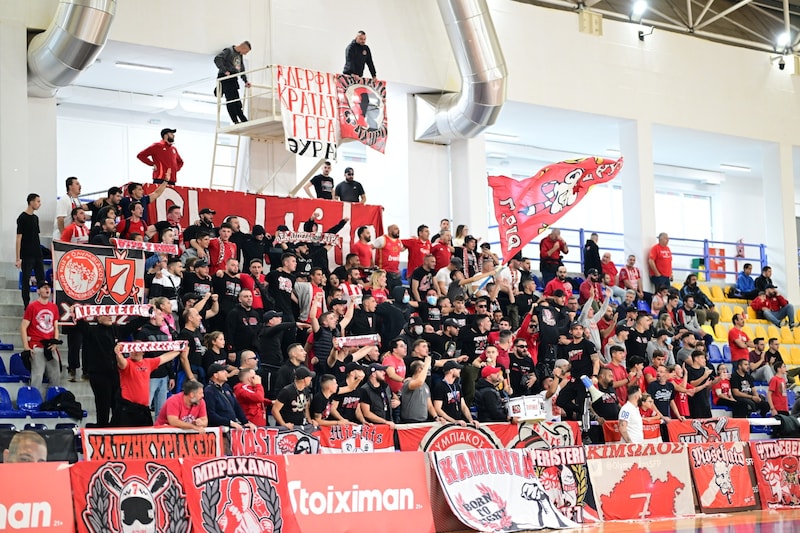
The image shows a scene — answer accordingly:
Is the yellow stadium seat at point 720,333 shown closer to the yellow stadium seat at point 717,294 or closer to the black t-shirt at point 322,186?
the yellow stadium seat at point 717,294

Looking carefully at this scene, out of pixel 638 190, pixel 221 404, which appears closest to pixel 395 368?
pixel 221 404

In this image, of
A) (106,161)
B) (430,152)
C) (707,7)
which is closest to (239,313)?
(430,152)

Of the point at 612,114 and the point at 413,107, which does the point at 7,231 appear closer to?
the point at 413,107

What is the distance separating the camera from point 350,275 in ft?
57.8

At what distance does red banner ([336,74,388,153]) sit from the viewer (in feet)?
68.2

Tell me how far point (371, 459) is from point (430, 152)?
1276cm

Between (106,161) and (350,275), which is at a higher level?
(106,161)

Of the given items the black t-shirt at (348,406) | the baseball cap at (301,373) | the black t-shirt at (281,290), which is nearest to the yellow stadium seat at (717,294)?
the black t-shirt at (281,290)

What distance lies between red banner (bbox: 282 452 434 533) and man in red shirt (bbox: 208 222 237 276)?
5.93 meters

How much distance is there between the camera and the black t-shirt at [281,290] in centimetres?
1641

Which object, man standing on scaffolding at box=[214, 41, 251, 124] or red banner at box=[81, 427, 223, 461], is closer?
red banner at box=[81, 427, 223, 461]

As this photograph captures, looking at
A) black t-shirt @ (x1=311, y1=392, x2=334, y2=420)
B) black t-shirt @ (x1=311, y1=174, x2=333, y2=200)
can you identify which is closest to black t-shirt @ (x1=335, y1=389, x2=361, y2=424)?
black t-shirt @ (x1=311, y1=392, x2=334, y2=420)

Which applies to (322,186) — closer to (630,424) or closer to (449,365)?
(449,365)

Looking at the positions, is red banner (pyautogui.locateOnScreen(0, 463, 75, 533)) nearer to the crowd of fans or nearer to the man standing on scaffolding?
the crowd of fans
